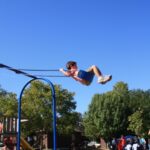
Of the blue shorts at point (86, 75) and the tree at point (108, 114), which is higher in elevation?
the tree at point (108, 114)

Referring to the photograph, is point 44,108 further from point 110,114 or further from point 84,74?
point 84,74

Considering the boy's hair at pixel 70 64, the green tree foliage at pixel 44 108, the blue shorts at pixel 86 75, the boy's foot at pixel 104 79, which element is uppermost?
the green tree foliage at pixel 44 108

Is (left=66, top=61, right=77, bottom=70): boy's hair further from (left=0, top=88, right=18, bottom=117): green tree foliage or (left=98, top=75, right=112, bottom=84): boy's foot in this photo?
(left=0, top=88, right=18, bottom=117): green tree foliage

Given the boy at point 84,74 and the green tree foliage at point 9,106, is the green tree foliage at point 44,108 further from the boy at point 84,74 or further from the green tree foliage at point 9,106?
the boy at point 84,74

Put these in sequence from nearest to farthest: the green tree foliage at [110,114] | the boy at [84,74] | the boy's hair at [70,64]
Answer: the boy at [84,74], the boy's hair at [70,64], the green tree foliage at [110,114]

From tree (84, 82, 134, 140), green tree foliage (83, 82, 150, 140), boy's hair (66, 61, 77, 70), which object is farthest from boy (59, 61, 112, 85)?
tree (84, 82, 134, 140)

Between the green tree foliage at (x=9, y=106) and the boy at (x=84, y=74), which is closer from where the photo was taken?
the boy at (x=84, y=74)

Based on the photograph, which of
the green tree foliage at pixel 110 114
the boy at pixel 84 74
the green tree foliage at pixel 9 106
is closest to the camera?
the boy at pixel 84 74

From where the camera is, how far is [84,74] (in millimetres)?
11562

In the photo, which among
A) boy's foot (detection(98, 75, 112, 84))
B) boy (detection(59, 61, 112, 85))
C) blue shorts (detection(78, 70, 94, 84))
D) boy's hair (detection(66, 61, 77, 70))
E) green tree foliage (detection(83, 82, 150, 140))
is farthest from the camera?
green tree foliage (detection(83, 82, 150, 140))

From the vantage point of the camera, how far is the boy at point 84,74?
1101 cm

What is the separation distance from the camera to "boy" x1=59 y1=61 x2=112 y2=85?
36.1 ft

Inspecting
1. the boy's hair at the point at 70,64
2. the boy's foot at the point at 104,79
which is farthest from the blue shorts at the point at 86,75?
the boy's foot at the point at 104,79

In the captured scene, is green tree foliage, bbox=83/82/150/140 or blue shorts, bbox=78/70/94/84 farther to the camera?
green tree foliage, bbox=83/82/150/140
